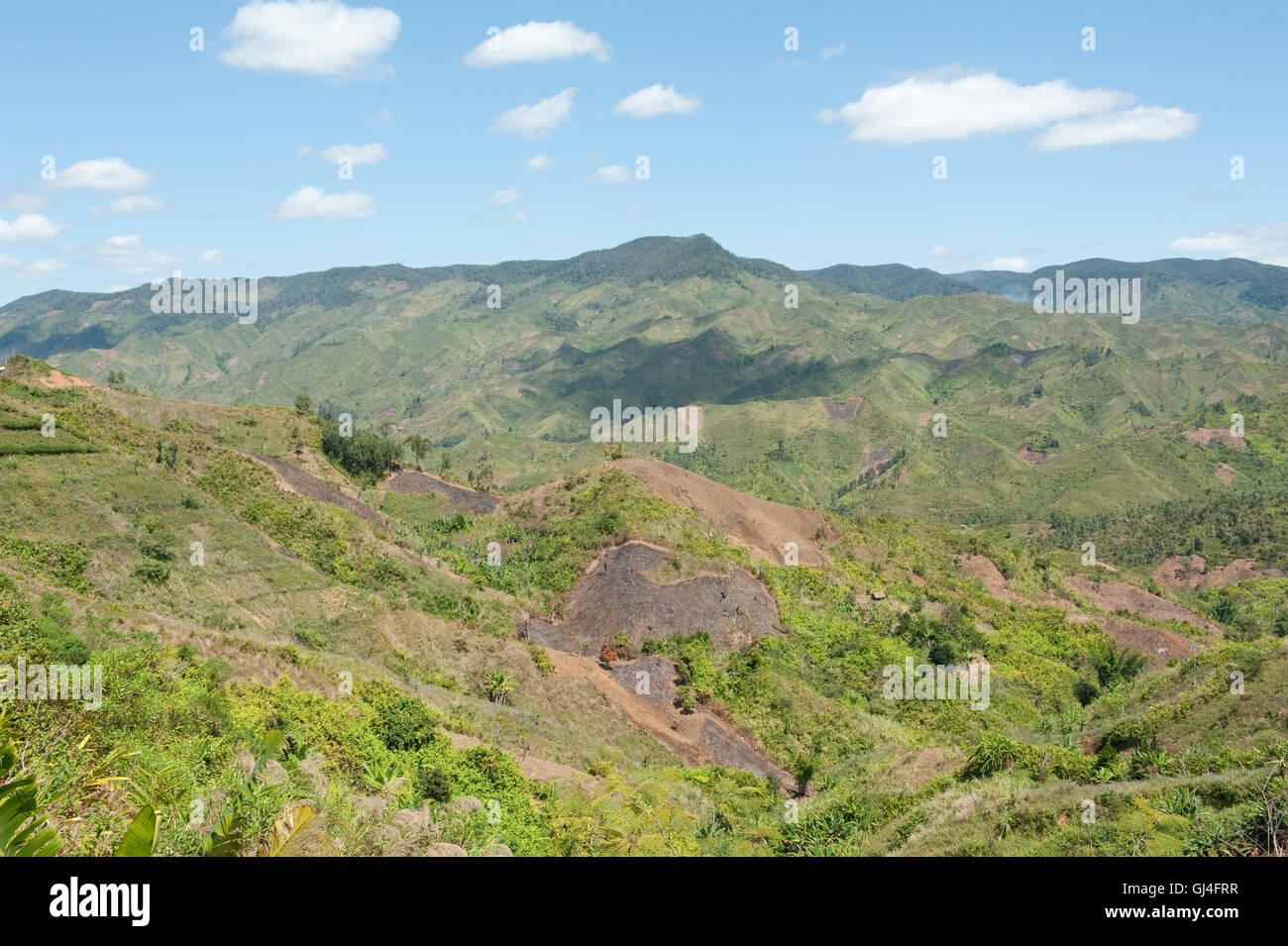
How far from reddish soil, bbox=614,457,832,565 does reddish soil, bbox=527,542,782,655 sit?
11.2 meters

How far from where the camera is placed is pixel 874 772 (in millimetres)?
33500

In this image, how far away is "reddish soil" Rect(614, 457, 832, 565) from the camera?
6800 centimetres

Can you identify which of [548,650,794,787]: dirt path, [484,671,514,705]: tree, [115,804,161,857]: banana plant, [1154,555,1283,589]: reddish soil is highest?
[115,804,161,857]: banana plant

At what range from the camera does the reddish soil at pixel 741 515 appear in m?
68.0

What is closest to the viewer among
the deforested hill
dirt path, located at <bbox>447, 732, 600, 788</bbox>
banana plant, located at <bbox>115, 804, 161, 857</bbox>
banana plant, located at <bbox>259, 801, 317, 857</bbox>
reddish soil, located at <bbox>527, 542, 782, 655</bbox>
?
banana plant, located at <bbox>115, 804, 161, 857</bbox>

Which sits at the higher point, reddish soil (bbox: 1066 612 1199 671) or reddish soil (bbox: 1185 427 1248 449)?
reddish soil (bbox: 1185 427 1248 449)

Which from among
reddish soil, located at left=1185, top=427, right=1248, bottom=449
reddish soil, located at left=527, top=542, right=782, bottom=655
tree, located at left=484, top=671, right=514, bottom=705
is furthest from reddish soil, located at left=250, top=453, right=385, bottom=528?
reddish soil, located at left=1185, top=427, right=1248, bottom=449

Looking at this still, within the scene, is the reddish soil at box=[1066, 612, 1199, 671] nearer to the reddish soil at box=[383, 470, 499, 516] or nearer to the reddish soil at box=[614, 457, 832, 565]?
the reddish soil at box=[614, 457, 832, 565]

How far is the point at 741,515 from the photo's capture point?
236ft

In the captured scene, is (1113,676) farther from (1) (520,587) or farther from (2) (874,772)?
(1) (520,587)

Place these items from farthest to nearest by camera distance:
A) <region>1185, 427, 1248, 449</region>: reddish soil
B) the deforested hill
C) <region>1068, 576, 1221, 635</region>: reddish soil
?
<region>1185, 427, 1248, 449</region>: reddish soil → <region>1068, 576, 1221, 635</region>: reddish soil → the deforested hill

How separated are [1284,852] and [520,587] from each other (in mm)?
47546

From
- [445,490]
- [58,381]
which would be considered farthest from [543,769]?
[58,381]

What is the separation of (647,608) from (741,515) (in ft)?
74.7
